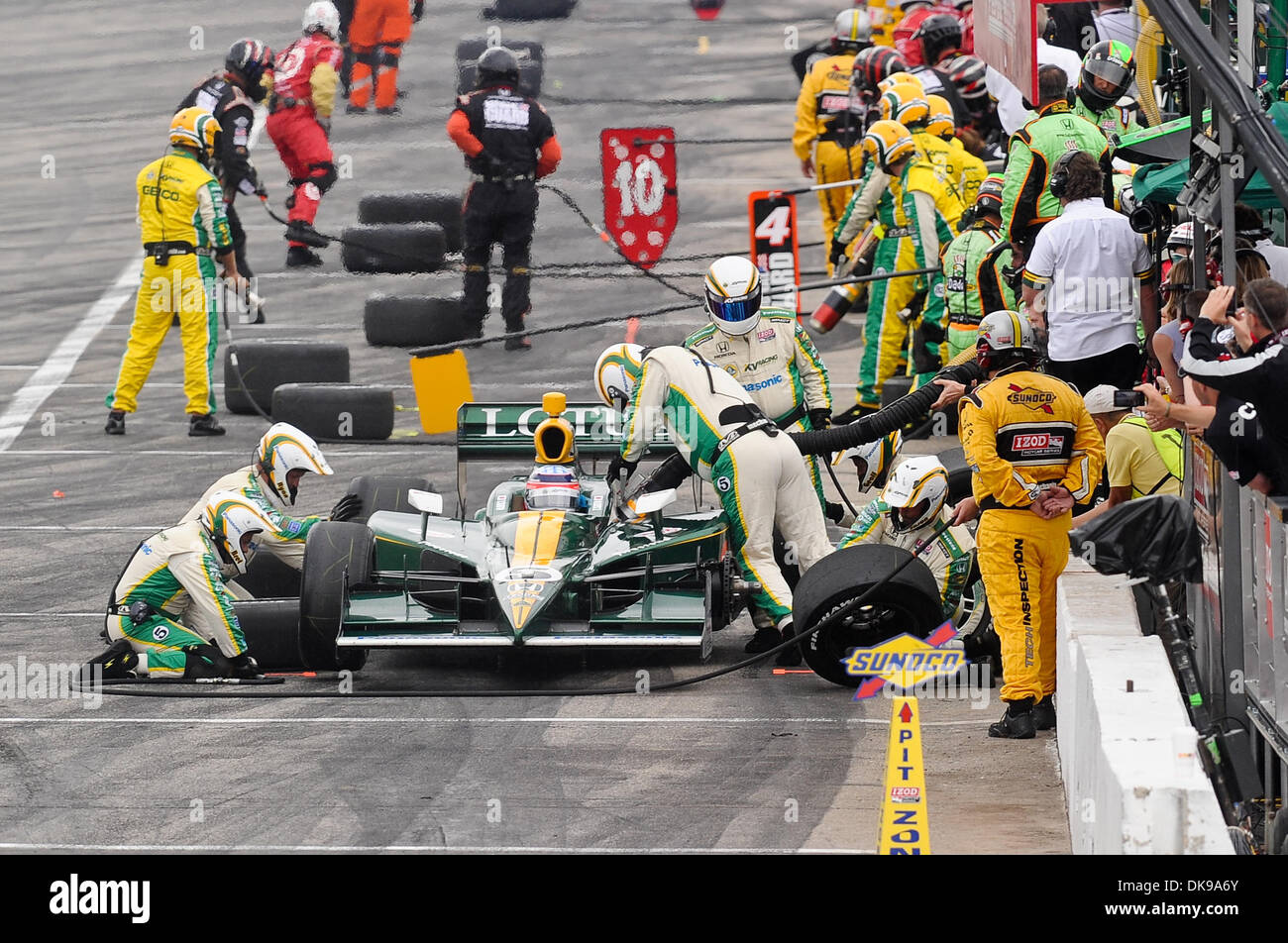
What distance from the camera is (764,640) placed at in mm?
10172

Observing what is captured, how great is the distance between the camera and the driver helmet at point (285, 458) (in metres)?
10.3

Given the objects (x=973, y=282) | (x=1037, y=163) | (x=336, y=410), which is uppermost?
(x=1037, y=163)

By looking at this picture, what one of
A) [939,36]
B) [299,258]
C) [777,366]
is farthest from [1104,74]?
[299,258]

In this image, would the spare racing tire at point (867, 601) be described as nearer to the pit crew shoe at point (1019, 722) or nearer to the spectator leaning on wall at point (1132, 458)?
the pit crew shoe at point (1019, 722)

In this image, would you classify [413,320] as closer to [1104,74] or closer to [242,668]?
[1104,74]

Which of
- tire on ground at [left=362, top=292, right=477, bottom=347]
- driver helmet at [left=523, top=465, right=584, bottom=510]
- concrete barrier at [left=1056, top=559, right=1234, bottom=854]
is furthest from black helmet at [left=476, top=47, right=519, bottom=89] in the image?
concrete barrier at [left=1056, top=559, right=1234, bottom=854]

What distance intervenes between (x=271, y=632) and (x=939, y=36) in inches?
325

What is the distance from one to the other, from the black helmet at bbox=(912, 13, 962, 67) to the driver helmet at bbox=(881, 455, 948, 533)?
714 cm

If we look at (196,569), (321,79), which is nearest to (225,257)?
(321,79)

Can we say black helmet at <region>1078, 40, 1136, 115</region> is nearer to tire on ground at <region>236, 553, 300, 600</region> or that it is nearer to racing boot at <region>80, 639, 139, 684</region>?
tire on ground at <region>236, 553, 300, 600</region>

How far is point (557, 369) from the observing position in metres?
17.2

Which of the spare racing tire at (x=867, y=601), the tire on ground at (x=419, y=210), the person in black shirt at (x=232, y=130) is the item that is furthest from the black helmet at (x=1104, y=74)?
the tire on ground at (x=419, y=210)

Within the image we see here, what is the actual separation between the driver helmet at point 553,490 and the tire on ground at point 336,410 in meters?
5.04
